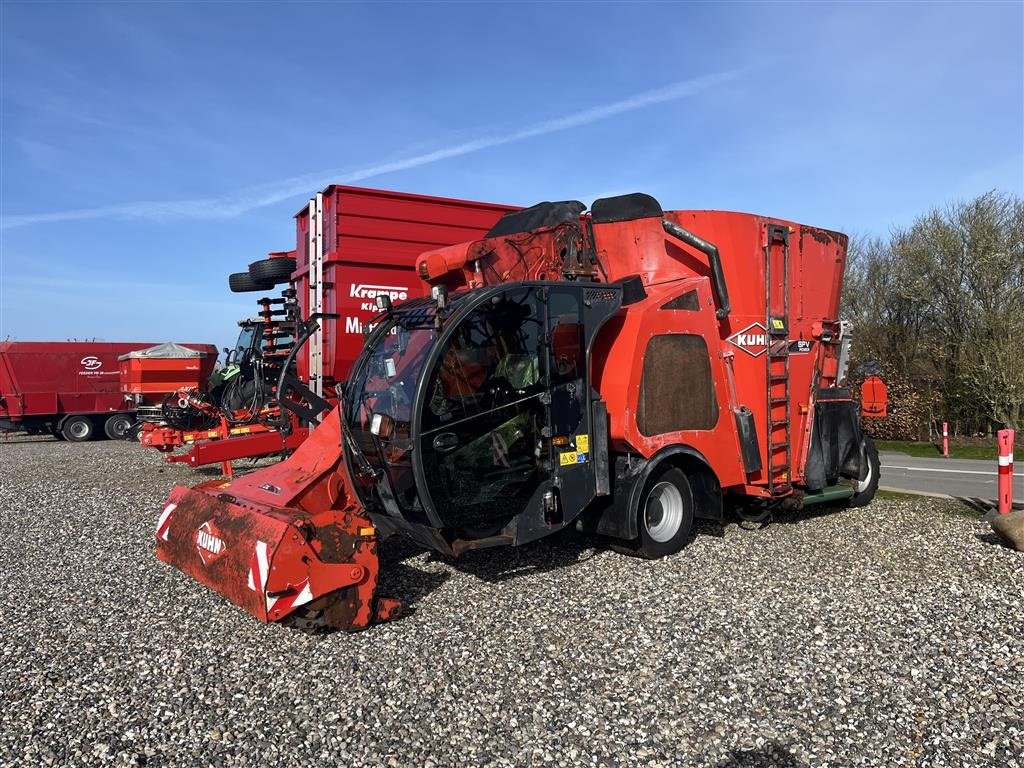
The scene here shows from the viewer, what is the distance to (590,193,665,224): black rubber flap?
262 inches

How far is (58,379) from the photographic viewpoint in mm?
20672

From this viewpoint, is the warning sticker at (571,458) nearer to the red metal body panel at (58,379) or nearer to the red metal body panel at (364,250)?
the red metal body panel at (364,250)

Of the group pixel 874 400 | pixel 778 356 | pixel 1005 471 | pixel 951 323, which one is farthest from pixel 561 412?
pixel 951 323

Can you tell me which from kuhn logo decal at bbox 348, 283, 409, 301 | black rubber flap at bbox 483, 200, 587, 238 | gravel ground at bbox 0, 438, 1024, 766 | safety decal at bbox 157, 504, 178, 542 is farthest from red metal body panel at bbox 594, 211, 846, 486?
safety decal at bbox 157, 504, 178, 542

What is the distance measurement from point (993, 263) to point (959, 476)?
8.91 metres

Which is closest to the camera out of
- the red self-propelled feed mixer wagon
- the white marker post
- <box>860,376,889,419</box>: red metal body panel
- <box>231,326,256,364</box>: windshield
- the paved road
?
the red self-propelled feed mixer wagon

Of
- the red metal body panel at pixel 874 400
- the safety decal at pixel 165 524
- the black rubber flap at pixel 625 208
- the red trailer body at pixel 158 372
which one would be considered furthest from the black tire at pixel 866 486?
the red trailer body at pixel 158 372

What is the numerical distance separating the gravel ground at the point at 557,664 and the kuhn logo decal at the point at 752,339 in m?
1.77

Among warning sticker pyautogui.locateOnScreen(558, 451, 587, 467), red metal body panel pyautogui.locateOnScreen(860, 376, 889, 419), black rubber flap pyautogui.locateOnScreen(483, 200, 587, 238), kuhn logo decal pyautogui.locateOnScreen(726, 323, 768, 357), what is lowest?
warning sticker pyautogui.locateOnScreen(558, 451, 587, 467)

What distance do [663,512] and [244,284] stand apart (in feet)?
29.5

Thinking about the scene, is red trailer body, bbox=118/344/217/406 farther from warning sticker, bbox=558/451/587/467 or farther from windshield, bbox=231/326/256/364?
warning sticker, bbox=558/451/587/467

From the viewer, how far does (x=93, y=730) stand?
139 inches

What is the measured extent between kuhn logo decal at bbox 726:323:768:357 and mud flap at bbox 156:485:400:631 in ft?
12.6

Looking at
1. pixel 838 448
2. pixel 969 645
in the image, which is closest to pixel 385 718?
pixel 969 645
